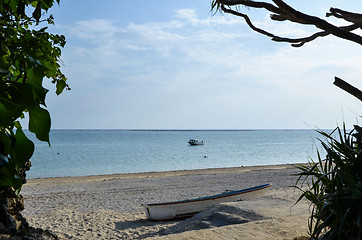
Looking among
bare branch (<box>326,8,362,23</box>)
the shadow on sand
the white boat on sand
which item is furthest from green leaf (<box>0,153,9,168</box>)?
the white boat on sand

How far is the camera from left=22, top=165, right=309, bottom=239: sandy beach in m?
6.07

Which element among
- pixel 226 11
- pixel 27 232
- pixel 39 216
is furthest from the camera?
pixel 39 216

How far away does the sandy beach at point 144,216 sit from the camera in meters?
6.07

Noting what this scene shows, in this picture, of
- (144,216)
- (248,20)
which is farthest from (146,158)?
(248,20)

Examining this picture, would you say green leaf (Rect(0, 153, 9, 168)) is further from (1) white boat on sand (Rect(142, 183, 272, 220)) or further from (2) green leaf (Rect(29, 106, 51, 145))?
(1) white boat on sand (Rect(142, 183, 272, 220))

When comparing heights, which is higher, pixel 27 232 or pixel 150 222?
pixel 27 232

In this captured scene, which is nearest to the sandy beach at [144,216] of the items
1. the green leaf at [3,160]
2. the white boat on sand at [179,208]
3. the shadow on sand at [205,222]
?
the shadow on sand at [205,222]

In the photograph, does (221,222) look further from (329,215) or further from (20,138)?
(20,138)

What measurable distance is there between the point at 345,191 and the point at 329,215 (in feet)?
1.22

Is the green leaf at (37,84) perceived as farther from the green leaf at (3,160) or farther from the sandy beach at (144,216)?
the sandy beach at (144,216)

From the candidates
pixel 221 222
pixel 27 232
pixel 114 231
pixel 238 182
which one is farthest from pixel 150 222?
pixel 238 182

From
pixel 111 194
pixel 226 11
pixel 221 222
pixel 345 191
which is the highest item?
pixel 226 11

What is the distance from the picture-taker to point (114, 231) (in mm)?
9000

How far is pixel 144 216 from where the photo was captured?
427 inches
